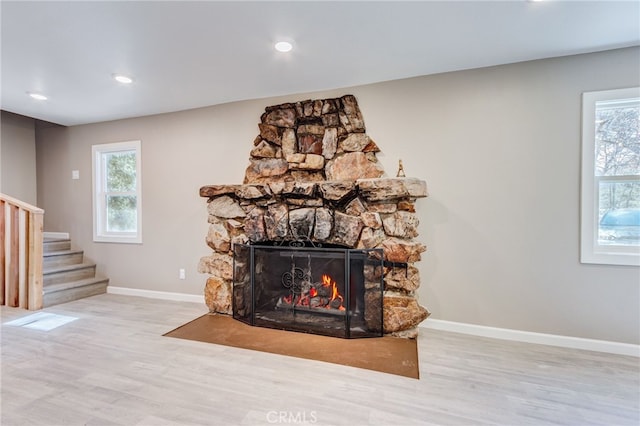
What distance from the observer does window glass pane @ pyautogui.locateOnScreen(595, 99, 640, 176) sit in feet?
7.74

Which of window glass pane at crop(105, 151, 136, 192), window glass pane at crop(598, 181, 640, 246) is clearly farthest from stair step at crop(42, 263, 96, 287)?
window glass pane at crop(598, 181, 640, 246)

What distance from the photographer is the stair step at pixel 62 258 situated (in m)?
3.93

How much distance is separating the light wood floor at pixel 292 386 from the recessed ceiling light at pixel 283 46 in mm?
2399

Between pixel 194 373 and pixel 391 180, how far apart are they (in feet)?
6.89

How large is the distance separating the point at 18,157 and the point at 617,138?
23.4 ft

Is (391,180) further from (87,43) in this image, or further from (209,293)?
(87,43)

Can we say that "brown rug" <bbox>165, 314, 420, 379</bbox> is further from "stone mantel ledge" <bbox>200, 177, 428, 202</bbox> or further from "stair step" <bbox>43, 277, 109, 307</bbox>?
Answer: "stair step" <bbox>43, 277, 109, 307</bbox>

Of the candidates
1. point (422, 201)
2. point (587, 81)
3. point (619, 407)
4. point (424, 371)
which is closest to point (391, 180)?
point (422, 201)

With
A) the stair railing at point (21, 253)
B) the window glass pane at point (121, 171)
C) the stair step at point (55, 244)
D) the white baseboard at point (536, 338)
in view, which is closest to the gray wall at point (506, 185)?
the white baseboard at point (536, 338)

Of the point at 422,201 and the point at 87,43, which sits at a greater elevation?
the point at 87,43

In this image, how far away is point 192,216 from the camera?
3711mm

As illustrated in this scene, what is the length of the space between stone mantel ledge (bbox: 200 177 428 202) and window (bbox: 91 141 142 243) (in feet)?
6.52

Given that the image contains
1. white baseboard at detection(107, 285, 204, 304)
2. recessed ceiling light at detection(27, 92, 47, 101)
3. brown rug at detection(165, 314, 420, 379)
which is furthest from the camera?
white baseboard at detection(107, 285, 204, 304)

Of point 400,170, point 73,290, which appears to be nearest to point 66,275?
point 73,290
